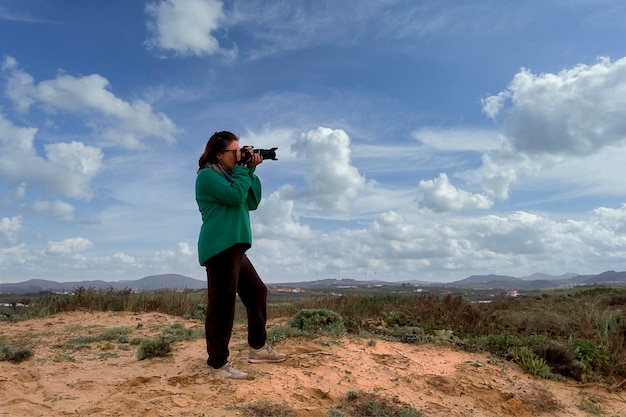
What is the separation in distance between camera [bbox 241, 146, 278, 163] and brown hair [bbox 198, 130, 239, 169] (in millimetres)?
159

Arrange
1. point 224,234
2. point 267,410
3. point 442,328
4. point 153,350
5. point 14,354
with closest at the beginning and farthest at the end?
point 267,410
point 224,234
point 14,354
point 153,350
point 442,328

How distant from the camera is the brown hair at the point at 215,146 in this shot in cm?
437

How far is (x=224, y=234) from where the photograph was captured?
4.09 m

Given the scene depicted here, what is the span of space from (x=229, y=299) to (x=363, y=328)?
11.5ft

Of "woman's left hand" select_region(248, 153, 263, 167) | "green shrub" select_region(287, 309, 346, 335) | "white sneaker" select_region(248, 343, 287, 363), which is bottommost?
"white sneaker" select_region(248, 343, 287, 363)

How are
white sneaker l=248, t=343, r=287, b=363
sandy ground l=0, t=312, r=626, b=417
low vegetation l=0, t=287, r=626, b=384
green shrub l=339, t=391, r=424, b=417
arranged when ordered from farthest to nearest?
low vegetation l=0, t=287, r=626, b=384
white sneaker l=248, t=343, r=287, b=363
green shrub l=339, t=391, r=424, b=417
sandy ground l=0, t=312, r=626, b=417

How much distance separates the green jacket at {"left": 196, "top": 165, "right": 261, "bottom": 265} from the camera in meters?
4.06

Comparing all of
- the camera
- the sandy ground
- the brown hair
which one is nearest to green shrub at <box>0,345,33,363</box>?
the sandy ground

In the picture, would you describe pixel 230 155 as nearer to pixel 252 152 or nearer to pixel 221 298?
pixel 252 152

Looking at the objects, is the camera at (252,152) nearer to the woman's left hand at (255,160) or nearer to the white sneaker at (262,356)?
the woman's left hand at (255,160)

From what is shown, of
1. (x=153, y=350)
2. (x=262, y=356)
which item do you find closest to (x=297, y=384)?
(x=262, y=356)

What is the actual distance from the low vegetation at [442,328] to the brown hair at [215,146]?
7.38 feet

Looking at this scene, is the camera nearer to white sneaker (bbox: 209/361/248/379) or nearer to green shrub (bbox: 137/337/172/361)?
white sneaker (bbox: 209/361/248/379)

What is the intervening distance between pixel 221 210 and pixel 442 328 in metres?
4.51
